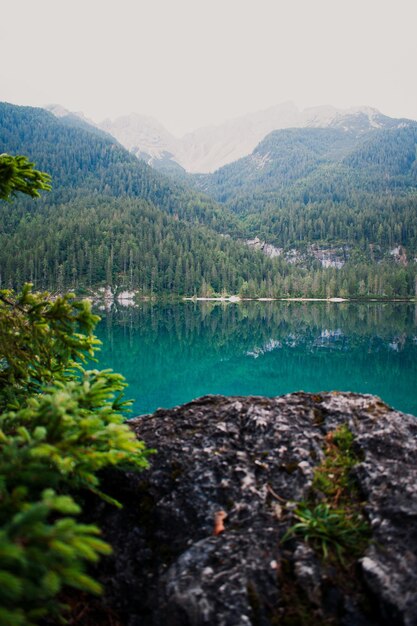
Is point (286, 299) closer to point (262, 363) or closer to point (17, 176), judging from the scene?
point (262, 363)

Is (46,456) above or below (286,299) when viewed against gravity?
above

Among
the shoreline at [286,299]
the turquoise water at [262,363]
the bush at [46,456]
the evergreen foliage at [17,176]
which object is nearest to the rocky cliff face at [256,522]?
the bush at [46,456]

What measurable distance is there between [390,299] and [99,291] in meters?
115

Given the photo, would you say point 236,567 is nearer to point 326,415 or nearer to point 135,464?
point 135,464

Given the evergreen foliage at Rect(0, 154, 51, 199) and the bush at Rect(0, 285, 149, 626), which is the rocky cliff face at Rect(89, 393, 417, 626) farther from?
the evergreen foliage at Rect(0, 154, 51, 199)

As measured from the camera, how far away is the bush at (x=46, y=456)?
76.4 inches

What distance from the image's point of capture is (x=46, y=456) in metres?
2.85

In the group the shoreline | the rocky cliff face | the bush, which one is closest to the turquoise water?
the bush

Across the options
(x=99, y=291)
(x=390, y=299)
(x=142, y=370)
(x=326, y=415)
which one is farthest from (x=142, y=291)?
(x=326, y=415)

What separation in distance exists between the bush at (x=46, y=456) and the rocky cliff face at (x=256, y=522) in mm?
526

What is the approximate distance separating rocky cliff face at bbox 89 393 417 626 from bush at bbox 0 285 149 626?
526mm

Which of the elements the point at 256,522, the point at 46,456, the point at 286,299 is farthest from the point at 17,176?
the point at 286,299

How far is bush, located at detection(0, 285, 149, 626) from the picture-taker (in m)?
1.94

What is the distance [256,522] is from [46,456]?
1949mm
